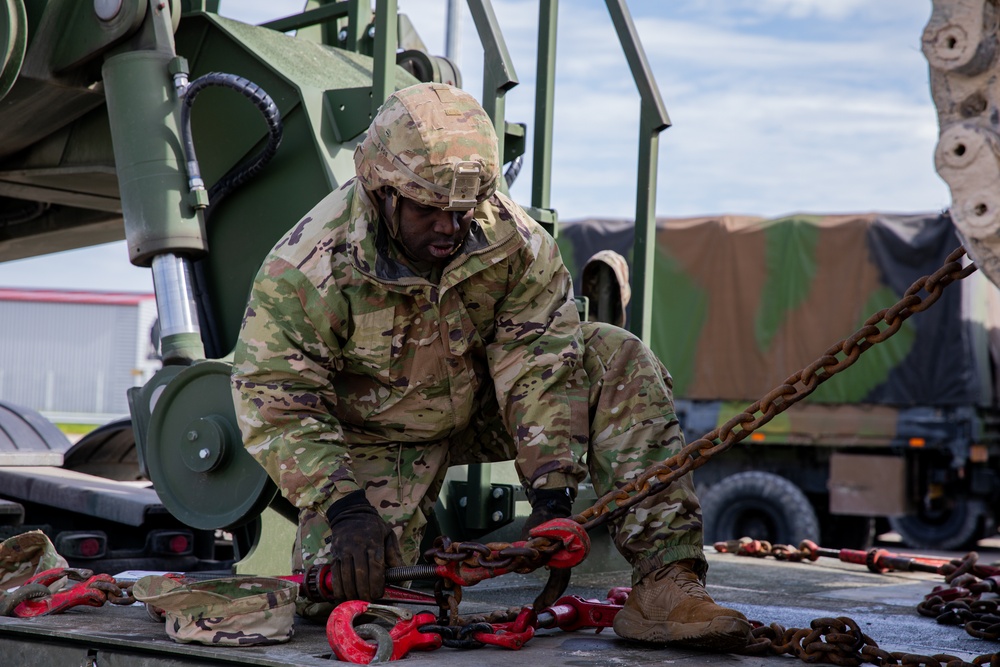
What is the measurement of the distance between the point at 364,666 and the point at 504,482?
1676mm

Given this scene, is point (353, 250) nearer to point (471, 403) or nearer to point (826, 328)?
point (471, 403)

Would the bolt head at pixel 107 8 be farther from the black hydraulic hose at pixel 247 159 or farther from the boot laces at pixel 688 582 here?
the boot laces at pixel 688 582

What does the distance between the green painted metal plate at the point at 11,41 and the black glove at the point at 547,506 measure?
2.23 m

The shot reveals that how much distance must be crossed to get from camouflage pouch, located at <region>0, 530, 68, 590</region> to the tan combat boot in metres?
1.61

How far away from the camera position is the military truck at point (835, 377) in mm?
10625

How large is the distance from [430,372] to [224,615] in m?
0.85

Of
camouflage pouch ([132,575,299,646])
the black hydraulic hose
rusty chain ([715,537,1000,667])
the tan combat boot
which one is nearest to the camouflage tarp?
rusty chain ([715,537,1000,667])

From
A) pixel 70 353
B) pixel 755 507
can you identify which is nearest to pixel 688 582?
pixel 755 507

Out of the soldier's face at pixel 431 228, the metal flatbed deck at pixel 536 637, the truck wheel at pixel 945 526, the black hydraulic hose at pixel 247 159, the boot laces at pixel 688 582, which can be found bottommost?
the truck wheel at pixel 945 526

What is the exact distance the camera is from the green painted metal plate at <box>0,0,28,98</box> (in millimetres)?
3936

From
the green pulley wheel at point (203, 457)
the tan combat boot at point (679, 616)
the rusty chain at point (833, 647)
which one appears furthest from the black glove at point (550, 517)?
the green pulley wheel at point (203, 457)

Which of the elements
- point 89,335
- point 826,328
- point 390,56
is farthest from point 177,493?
point 89,335

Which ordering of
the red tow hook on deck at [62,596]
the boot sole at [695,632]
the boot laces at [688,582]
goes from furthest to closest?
1. the red tow hook on deck at [62,596]
2. the boot laces at [688,582]
3. the boot sole at [695,632]

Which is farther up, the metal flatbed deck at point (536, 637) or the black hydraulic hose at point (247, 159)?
the black hydraulic hose at point (247, 159)
